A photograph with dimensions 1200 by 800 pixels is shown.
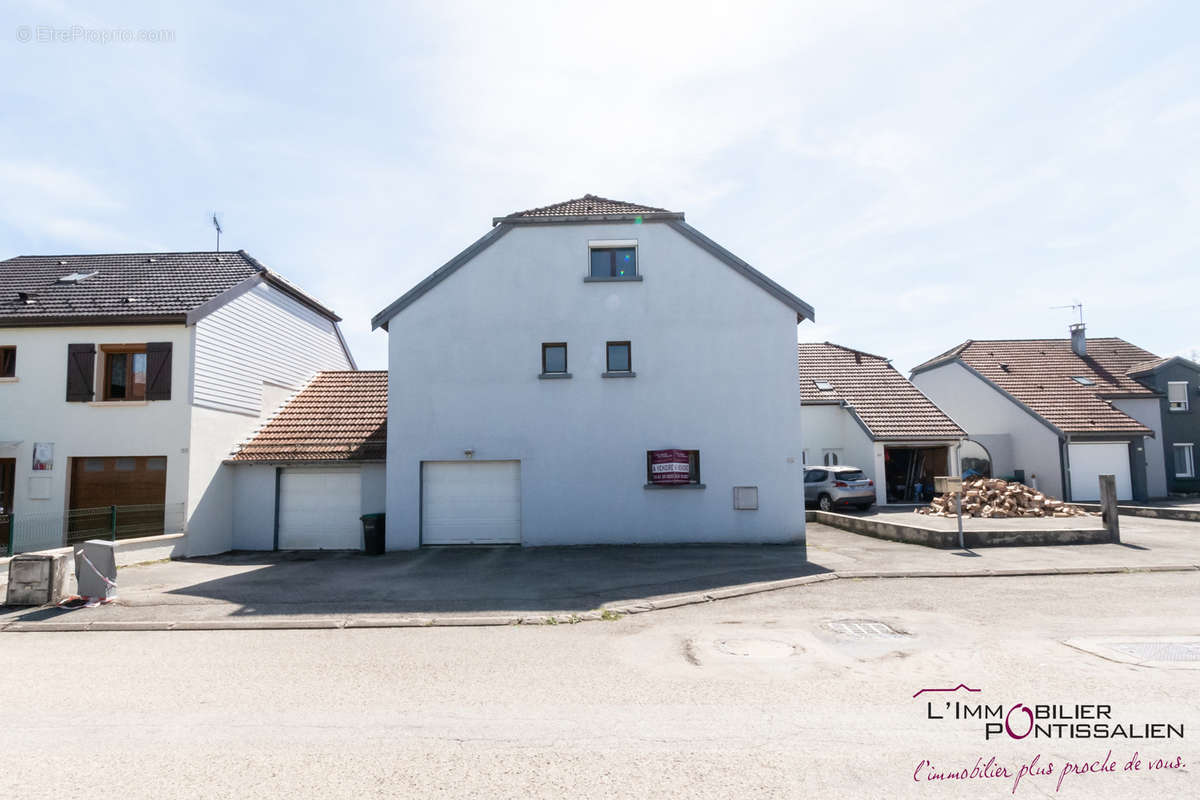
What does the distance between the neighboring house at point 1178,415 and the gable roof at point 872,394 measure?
10992mm

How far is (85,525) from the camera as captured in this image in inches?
574

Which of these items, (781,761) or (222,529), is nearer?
(781,761)

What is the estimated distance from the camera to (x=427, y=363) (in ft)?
52.5

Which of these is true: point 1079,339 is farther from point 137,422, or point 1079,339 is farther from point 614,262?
point 137,422

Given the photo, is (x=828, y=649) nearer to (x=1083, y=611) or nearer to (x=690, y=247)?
(x=1083, y=611)

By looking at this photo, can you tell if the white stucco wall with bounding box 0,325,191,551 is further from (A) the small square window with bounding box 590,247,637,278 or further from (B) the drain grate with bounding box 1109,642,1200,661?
(B) the drain grate with bounding box 1109,642,1200,661

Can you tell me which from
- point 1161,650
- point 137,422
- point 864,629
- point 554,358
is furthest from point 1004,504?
point 137,422

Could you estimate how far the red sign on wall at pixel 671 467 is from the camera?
605 inches

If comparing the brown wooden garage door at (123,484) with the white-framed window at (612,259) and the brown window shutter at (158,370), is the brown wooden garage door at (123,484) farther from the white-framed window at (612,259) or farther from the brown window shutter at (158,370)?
the white-framed window at (612,259)

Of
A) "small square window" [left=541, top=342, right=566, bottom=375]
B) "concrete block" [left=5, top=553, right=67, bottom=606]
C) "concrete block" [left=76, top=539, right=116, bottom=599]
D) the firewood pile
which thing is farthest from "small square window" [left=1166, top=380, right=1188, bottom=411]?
"concrete block" [left=5, top=553, right=67, bottom=606]

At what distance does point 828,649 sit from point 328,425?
15214mm

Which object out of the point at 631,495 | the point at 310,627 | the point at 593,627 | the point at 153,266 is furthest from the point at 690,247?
the point at 153,266

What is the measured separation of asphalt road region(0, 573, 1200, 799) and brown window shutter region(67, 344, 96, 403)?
892 cm

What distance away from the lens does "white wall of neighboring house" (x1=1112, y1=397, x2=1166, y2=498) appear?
2836 centimetres
